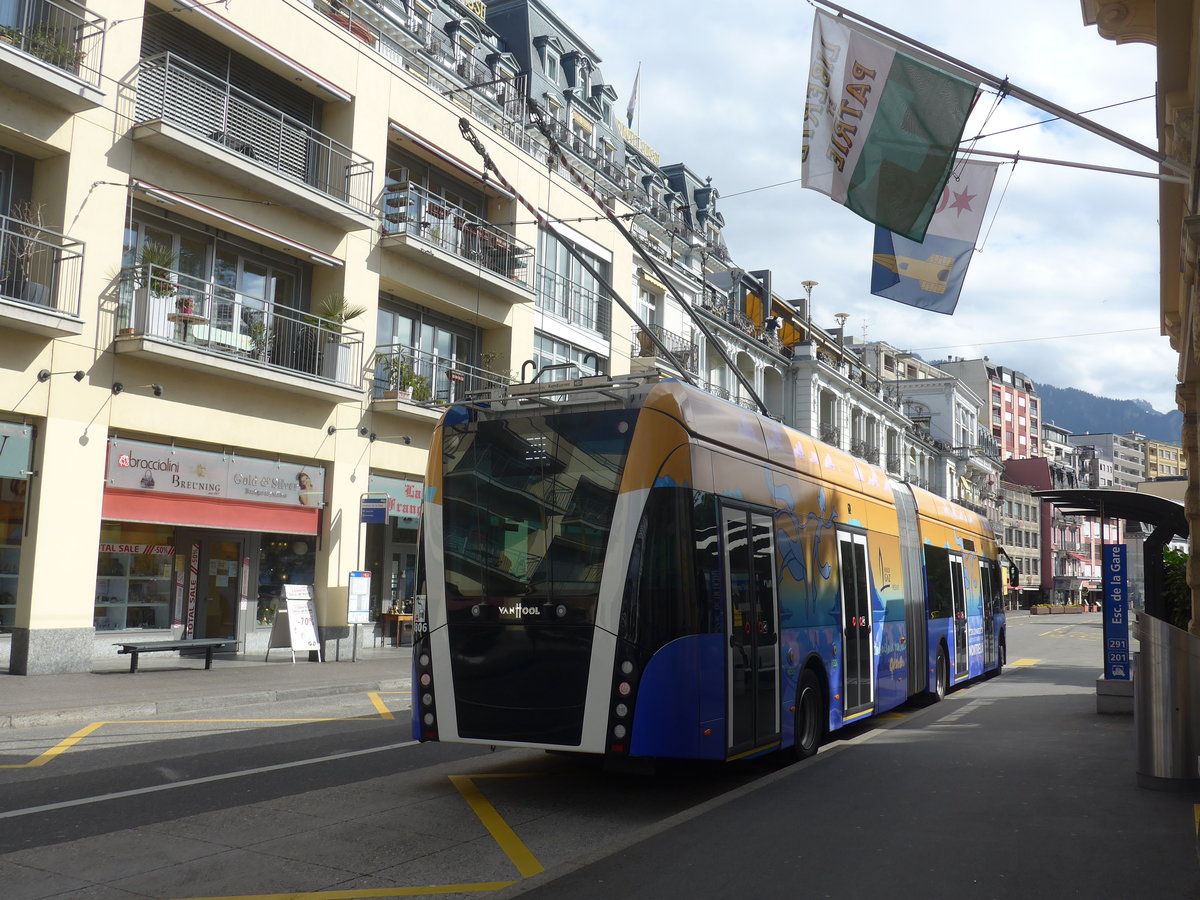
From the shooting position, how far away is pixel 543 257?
30000mm

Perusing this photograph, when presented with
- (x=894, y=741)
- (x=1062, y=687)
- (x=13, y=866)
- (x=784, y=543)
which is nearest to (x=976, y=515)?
(x=1062, y=687)

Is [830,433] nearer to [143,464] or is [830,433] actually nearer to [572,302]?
[572,302]

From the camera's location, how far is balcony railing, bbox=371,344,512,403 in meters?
23.6

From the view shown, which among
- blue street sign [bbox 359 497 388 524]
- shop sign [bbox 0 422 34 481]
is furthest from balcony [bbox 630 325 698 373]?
shop sign [bbox 0 422 34 481]

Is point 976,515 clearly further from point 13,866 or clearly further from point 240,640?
point 13,866

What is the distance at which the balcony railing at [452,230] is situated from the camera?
23859mm

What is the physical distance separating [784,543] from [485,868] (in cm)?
454

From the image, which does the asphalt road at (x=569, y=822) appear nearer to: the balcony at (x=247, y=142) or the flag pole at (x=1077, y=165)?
the flag pole at (x=1077, y=165)

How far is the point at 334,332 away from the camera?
22.0 meters

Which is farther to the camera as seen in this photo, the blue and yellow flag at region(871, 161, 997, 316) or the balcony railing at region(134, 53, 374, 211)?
the balcony railing at region(134, 53, 374, 211)

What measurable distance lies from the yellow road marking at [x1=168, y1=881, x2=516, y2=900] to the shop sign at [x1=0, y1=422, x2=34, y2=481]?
1281cm

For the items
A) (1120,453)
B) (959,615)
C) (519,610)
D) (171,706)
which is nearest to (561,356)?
(959,615)

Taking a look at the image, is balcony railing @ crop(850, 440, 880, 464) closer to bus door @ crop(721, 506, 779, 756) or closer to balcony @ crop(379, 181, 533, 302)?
balcony @ crop(379, 181, 533, 302)

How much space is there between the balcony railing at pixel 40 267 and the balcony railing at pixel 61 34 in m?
2.56
